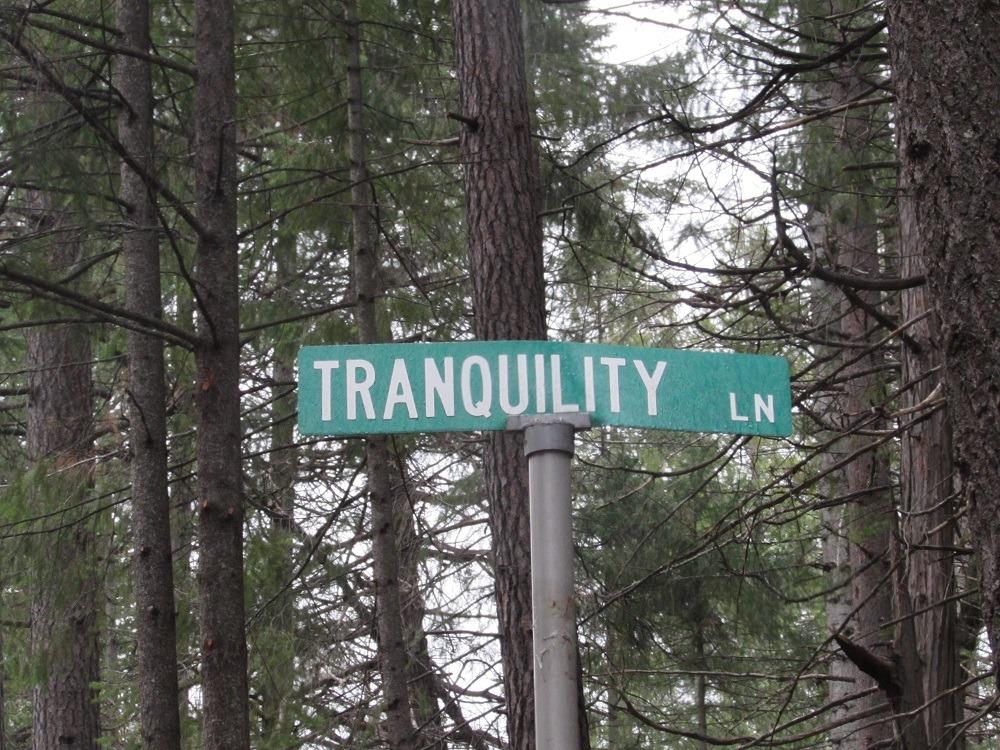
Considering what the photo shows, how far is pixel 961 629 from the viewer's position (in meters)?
7.02

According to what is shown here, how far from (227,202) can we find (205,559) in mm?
1901

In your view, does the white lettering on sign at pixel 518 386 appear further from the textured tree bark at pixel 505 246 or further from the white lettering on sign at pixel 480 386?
the textured tree bark at pixel 505 246

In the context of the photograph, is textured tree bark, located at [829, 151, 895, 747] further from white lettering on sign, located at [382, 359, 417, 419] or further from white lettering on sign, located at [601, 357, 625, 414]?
white lettering on sign, located at [382, 359, 417, 419]

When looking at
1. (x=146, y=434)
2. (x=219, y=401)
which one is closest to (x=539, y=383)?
(x=219, y=401)

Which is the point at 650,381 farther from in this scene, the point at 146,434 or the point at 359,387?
the point at 146,434

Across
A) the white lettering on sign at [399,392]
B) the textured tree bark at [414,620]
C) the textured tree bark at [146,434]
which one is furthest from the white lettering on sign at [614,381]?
the textured tree bark at [414,620]

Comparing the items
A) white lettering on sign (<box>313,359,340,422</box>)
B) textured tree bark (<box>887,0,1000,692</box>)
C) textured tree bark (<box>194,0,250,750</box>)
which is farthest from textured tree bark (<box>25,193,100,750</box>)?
textured tree bark (<box>887,0,1000,692</box>)

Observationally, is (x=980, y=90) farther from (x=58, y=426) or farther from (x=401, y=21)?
(x=58, y=426)

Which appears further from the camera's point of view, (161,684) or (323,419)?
(161,684)

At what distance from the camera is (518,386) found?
8.43 feet

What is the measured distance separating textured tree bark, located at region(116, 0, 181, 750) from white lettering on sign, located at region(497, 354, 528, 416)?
4.19 metres

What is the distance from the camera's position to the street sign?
2561mm

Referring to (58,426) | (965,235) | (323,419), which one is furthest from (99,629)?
(965,235)

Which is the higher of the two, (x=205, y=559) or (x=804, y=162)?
(x=804, y=162)
